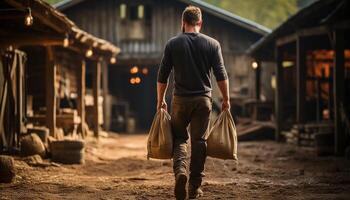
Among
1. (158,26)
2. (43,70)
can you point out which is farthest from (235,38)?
(43,70)

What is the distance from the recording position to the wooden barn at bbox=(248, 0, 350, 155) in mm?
11320

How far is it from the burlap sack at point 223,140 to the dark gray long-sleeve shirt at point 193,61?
16.9 inches

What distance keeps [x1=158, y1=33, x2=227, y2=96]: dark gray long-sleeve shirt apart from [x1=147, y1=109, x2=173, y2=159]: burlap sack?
14.1 inches

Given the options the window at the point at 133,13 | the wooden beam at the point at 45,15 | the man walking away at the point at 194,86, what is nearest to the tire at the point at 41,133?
the wooden beam at the point at 45,15

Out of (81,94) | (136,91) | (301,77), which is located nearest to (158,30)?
(136,91)

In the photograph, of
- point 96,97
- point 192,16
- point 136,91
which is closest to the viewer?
point 192,16

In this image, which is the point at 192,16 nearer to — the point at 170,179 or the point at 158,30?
the point at 170,179

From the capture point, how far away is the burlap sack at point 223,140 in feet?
19.6

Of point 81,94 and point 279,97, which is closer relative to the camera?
point 81,94

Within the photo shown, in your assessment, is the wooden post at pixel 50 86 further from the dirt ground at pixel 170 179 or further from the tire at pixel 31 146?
the tire at pixel 31 146

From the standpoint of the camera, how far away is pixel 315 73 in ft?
64.2

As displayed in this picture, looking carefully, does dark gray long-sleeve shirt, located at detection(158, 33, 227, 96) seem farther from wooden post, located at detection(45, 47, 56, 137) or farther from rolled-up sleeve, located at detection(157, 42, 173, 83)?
wooden post, located at detection(45, 47, 56, 137)

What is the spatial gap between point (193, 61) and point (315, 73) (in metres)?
14.8

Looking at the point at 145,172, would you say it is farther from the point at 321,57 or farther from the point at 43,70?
the point at 321,57
